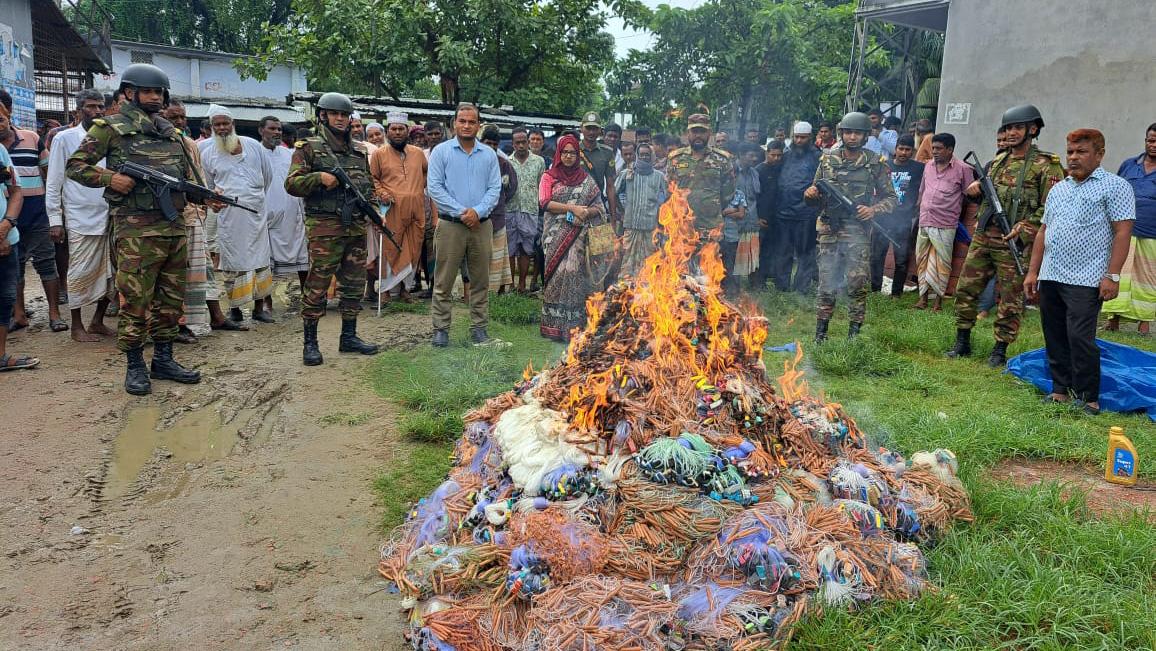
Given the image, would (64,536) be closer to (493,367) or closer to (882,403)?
(493,367)

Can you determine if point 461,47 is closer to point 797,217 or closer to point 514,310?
point 797,217

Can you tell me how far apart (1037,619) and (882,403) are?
304 cm

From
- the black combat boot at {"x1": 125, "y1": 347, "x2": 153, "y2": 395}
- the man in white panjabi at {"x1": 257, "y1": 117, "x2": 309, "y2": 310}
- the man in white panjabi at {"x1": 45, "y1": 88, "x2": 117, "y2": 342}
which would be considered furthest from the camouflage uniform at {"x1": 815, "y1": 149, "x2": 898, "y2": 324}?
the man in white panjabi at {"x1": 45, "y1": 88, "x2": 117, "y2": 342}

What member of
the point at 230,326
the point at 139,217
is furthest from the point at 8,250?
the point at 230,326

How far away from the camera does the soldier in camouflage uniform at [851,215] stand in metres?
7.43

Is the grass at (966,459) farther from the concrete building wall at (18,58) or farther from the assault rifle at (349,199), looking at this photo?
the concrete building wall at (18,58)

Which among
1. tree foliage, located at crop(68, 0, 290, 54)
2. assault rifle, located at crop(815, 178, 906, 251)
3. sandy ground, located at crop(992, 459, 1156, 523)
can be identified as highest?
tree foliage, located at crop(68, 0, 290, 54)

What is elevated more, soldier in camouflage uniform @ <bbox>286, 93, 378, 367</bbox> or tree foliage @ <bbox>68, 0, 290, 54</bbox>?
tree foliage @ <bbox>68, 0, 290, 54</bbox>

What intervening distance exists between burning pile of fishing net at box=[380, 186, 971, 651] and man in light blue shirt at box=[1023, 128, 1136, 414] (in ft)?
7.69

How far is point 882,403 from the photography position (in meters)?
5.98

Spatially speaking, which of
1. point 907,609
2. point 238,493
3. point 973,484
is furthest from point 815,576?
point 238,493

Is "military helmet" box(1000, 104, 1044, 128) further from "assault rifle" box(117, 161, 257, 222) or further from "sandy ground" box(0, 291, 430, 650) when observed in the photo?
"assault rifle" box(117, 161, 257, 222)

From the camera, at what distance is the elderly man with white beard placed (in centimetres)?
764

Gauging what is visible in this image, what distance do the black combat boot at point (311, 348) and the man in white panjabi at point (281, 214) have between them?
1.71 m
